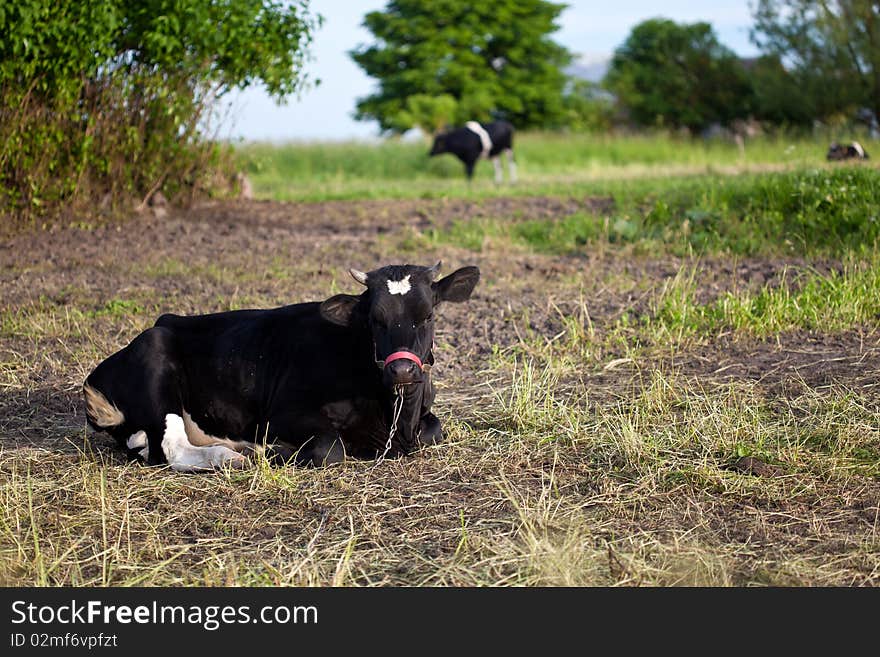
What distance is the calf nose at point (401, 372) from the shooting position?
470 centimetres

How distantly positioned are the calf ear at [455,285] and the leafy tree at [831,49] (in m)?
24.5

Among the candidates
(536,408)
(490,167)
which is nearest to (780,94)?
(490,167)

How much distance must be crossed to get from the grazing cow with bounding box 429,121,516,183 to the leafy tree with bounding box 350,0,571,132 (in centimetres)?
1452

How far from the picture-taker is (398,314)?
16.3 ft

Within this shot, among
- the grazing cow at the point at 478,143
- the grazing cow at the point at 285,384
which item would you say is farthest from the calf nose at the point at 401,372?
the grazing cow at the point at 478,143

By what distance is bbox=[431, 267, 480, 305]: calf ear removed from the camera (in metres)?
5.30

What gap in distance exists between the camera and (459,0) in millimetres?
37969

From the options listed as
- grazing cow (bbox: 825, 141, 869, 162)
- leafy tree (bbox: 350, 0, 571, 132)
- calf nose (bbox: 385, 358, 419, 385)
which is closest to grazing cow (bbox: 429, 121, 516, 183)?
grazing cow (bbox: 825, 141, 869, 162)

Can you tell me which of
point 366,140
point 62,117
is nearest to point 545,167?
point 366,140

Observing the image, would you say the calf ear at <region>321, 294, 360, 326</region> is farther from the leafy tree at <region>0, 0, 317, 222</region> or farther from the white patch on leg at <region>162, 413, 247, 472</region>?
the leafy tree at <region>0, 0, 317, 222</region>

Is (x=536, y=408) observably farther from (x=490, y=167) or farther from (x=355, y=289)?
(x=490, y=167)

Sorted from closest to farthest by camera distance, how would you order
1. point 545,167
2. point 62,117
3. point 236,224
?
point 62,117, point 236,224, point 545,167
